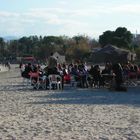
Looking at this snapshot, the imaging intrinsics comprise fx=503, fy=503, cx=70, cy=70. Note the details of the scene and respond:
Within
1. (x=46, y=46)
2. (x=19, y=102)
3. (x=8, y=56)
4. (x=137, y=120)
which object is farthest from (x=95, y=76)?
(x=8, y=56)

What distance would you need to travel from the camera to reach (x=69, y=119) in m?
13.1

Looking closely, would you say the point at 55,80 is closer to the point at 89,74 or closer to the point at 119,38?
the point at 89,74

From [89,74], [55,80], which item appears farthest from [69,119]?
[89,74]

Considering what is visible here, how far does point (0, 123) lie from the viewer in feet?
39.9

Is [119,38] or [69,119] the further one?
[119,38]

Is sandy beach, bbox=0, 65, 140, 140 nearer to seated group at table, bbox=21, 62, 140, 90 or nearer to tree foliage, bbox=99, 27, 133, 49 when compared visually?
seated group at table, bbox=21, 62, 140, 90

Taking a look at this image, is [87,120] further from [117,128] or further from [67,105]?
[67,105]

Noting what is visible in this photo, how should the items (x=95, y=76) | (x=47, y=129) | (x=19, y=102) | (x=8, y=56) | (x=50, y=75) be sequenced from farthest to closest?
1. (x=8, y=56)
2. (x=95, y=76)
3. (x=50, y=75)
4. (x=19, y=102)
5. (x=47, y=129)

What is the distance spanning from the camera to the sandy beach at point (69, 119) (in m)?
10.5

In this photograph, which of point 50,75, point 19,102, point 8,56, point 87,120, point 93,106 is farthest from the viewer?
point 8,56

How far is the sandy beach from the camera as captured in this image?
10531 mm

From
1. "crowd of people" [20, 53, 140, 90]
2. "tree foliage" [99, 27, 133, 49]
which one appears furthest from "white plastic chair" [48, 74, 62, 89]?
"tree foliage" [99, 27, 133, 49]

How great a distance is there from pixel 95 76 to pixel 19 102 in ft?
31.9

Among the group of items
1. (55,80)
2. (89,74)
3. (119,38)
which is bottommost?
(55,80)
